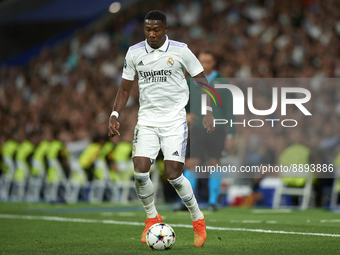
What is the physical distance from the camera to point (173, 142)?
17.2ft

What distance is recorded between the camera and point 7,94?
22078 millimetres

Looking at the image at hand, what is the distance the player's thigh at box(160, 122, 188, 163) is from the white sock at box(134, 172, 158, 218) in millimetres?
275

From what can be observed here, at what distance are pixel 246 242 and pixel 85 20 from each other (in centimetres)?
1858

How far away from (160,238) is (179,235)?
119 centimetres

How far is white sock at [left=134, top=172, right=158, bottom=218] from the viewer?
5262 millimetres

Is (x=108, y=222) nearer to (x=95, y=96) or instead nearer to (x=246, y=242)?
(x=246, y=242)

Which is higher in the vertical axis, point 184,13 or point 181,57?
point 184,13

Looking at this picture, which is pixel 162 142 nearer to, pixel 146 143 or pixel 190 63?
pixel 146 143

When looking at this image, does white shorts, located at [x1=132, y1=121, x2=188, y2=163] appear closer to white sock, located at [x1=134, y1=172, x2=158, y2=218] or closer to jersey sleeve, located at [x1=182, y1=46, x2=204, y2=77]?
white sock, located at [x1=134, y1=172, x2=158, y2=218]

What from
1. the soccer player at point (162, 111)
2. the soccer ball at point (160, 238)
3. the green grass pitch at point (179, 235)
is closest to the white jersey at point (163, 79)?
the soccer player at point (162, 111)

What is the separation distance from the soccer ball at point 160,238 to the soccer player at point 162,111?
1.16 ft

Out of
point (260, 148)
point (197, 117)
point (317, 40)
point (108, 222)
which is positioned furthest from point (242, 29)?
point (108, 222)

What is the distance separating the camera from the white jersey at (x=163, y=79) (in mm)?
5277

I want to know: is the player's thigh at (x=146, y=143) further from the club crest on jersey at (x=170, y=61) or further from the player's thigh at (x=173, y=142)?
the club crest on jersey at (x=170, y=61)
